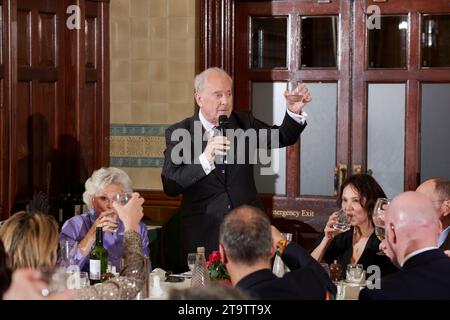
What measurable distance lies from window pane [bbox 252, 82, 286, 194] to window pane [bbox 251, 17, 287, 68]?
0.15 metres

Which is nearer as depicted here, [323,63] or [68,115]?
[68,115]

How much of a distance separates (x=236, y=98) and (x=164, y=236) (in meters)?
1.08

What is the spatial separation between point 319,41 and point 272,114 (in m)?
0.60

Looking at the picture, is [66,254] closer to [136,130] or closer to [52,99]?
[52,99]

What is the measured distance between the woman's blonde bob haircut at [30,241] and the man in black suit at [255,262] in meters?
0.56

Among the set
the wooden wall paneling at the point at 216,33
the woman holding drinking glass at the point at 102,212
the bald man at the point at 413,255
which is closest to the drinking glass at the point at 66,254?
the woman holding drinking glass at the point at 102,212

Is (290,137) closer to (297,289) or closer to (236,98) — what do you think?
(236,98)

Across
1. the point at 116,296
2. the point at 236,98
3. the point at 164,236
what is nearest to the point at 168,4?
the point at 236,98

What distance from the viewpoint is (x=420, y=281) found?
310cm

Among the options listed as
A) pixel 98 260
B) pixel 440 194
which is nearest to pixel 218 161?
pixel 98 260

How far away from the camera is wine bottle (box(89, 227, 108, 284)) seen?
4262 mm

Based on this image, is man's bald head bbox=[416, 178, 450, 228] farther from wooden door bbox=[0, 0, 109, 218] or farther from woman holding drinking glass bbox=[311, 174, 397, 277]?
wooden door bbox=[0, 0, 109, 218]

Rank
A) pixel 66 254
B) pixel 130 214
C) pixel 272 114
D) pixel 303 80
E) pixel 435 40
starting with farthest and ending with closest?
pixel 272 114
pixel 303 80
pixel 435 40
pixel 66 254
pixel 130 214

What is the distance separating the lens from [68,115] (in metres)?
6.02
